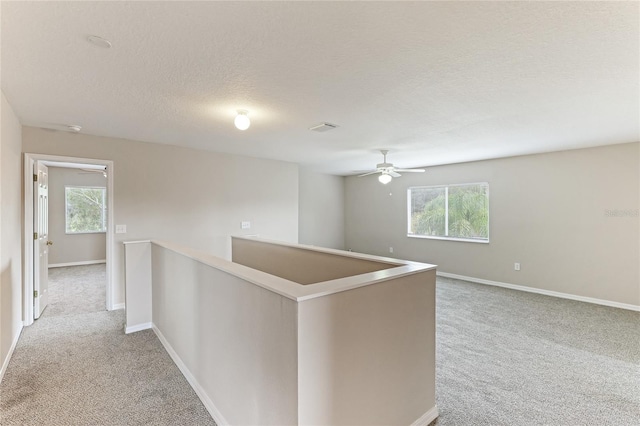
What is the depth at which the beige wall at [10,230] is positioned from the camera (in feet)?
8.36

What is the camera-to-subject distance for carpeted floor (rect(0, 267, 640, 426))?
2.03m

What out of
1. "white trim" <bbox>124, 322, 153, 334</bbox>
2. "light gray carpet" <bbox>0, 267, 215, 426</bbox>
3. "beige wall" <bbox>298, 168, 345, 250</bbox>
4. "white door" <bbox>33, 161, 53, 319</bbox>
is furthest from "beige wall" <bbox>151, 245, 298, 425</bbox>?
"beige wall" <bbox>298, 168, 345, 250</bbox>

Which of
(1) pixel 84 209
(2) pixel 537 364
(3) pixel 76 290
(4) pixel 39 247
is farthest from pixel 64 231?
(2) pixel 537 364

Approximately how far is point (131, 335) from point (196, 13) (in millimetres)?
3325

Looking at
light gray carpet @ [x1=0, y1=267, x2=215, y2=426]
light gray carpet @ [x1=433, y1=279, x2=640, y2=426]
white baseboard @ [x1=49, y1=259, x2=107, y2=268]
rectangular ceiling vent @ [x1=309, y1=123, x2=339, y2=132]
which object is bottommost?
light gray carpet @ [x1=433, y1=279, x2=640, y2=426]

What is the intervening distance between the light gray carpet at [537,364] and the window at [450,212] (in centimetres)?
182

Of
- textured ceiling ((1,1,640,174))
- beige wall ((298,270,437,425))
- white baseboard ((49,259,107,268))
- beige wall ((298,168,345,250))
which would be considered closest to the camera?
beige wall ((298,270,437,425))

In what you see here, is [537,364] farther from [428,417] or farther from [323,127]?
[323,127]

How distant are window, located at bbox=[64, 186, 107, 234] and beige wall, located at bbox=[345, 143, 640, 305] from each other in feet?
27.1

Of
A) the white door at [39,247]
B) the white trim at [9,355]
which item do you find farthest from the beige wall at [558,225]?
the white door at [39,247]

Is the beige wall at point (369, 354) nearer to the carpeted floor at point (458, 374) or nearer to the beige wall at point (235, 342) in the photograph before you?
the beige wall at point (235, 342)

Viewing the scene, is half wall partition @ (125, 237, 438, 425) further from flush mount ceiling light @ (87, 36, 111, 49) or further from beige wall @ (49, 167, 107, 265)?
beige wall @ (49, 167, 107, 265)

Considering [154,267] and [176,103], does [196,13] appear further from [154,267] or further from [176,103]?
[154,267]

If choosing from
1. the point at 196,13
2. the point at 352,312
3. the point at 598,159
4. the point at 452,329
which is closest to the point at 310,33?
the point at 196,13
